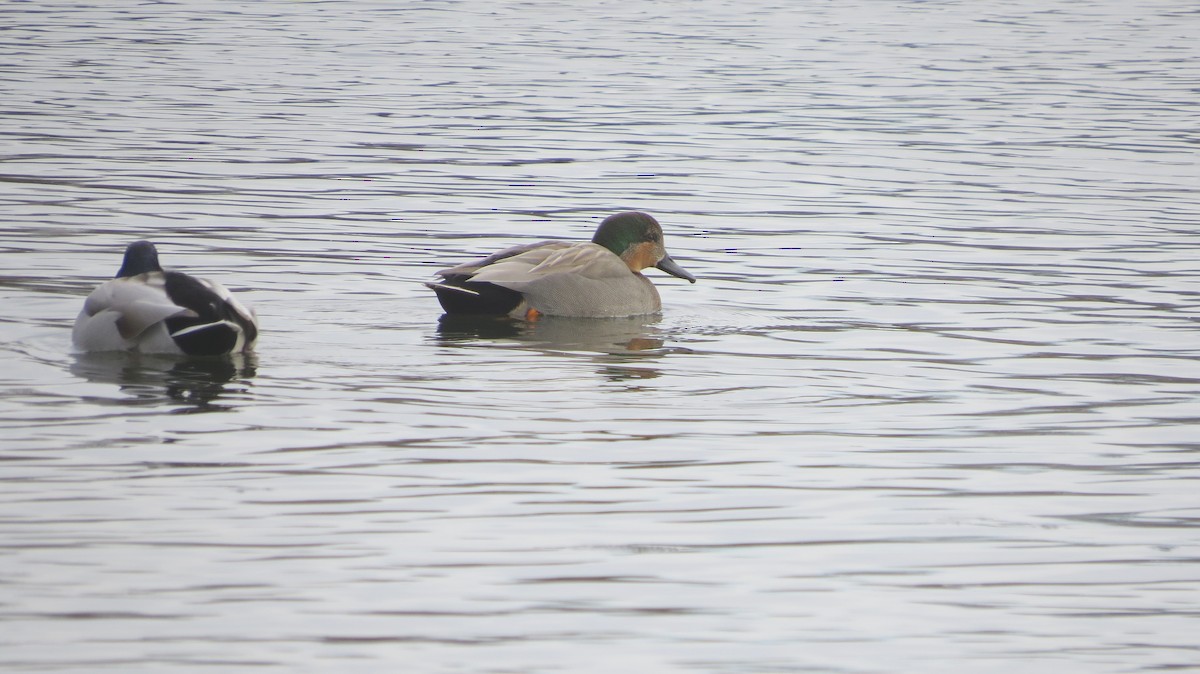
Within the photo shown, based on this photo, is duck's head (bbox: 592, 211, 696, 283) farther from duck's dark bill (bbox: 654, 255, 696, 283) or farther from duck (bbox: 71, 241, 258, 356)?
duck (bbox: 71, 241, 258, 356)

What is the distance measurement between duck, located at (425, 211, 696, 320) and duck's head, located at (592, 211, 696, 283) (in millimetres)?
230

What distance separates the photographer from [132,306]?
35.3 ft

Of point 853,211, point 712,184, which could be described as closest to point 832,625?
point 853,211

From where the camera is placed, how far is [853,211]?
19438mm

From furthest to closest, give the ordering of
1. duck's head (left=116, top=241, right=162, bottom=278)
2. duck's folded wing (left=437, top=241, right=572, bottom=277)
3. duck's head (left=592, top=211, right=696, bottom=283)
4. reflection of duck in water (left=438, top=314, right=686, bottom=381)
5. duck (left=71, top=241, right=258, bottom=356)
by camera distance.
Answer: duck's head (left=592, top=211, right=696, bottom=283) < duck's folded wing (left=437, top=241, right=572, bottom=277) < reflection of duck in water (left=438, top=314, right=686, bottom=381) < duck's head (left=116, top=241, right=162, bottom=278) < duck (left=71, top=241, right=258, bottom=356)

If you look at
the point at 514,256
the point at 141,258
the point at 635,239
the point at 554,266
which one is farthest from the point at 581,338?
the point at 141,258

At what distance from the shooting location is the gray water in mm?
6574

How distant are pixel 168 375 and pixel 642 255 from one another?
4712 millimetres

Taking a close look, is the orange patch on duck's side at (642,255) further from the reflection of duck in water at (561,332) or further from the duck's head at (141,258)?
the duck's head at (141,258)

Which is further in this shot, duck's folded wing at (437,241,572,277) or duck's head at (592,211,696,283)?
duck's head at (592,211,696,283)

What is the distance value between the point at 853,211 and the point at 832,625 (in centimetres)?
1311

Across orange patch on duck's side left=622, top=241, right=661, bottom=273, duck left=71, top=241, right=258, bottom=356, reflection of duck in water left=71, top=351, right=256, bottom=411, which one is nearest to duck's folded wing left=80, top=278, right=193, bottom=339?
duck left=71, top=241, right=258, bottom=356

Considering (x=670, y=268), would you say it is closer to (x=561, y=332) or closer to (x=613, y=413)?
(x=561, y=332)

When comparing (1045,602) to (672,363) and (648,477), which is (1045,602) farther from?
(672,363)
